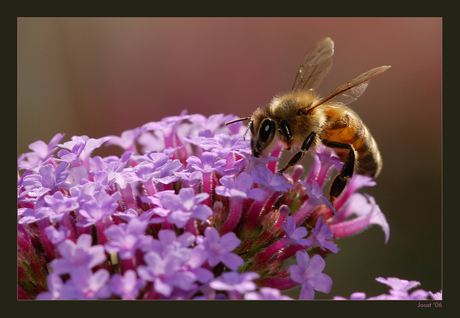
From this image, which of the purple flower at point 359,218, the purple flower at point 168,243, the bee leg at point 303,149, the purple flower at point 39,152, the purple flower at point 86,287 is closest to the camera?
the purple flower at point 86,287

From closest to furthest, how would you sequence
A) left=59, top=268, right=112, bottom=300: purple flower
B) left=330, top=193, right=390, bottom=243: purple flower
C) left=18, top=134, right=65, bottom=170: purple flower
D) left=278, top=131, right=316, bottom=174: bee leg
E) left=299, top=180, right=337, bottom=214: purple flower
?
left=59, top=268, right=112, bottom=300: purple flower → left=299, top=180, right=337, bottom=214: purple flower → left=278, top=131, right=316, bottom=174: bee leg → left=18, top=134, right=65, bottom=170: purple flower → left=330, top=193, right=390, bottom=243: purple flower

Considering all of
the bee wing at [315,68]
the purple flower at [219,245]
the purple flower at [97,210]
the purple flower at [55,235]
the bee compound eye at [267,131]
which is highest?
the bee wing at [315,68]

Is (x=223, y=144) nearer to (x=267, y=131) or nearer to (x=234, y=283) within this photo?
(x=267, y=131)

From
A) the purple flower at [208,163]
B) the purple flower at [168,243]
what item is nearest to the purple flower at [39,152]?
the purple flower at [208,163]

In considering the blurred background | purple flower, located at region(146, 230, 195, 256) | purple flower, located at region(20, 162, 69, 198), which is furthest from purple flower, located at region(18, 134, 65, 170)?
purple flower, located at region(146, 230, 195, 256)

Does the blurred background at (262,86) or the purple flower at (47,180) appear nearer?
the purple flower at (47,180)

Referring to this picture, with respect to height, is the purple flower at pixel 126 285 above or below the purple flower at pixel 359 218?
above

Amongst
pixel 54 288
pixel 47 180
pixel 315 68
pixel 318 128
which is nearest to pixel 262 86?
pixel 315 68

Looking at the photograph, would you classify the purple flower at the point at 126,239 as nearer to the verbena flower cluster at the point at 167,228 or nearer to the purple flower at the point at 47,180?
the verbena flower cluster at the point at 167,228

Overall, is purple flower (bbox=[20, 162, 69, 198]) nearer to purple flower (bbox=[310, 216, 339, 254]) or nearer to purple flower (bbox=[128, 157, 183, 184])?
purple flower (bbox=[128, 157, 183, 184])
